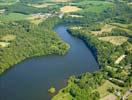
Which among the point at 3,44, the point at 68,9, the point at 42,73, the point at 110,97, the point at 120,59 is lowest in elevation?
the point at 42,73

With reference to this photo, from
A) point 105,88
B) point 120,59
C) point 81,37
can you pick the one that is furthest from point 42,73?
point 81,37

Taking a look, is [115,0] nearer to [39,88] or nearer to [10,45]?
[10,45]

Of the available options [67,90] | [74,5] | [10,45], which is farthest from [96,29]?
[67,90]

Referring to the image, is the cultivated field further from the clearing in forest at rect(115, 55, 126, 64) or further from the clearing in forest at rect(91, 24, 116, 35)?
the clearing in forest at rect(91, 24, 116, 35)

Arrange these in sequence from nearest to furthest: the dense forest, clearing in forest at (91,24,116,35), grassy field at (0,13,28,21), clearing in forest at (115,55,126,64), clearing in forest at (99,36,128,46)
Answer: the dense forest < clearing in forest at (115,55,126,64) < clearing in forest at (99,36,128,46) < clearing in forest at (91,24,116,35) < grassy field at (0,13,28,21)

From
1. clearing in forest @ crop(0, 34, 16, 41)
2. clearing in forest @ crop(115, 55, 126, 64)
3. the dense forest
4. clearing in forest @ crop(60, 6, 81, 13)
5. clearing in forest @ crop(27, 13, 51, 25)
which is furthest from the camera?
clearing in forest @ crop(60, 6, 81, 13)

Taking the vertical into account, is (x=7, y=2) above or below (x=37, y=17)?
above

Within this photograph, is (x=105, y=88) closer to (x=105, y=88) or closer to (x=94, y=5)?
(x=105, y=88)

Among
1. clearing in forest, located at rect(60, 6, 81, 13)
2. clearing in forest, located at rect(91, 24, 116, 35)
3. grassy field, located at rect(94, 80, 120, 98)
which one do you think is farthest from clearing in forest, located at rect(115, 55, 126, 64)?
clearing in forest, located at rect(60, 6, 81, 13)

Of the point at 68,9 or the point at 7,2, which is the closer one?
the point at 68,9
